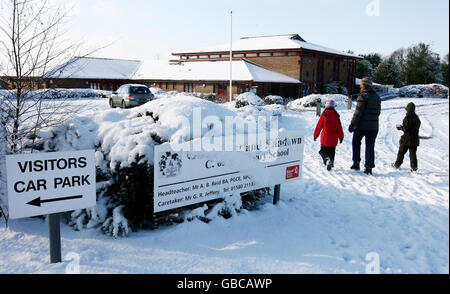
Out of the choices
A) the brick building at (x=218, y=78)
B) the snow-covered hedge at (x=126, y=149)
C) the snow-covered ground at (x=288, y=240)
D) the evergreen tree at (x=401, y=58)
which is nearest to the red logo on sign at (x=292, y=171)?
the snow-covered ground at (x=288, y=240)

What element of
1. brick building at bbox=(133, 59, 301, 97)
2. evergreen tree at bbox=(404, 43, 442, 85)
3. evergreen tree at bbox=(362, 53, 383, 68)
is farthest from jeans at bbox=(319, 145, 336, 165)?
evergreen tree at bbox=(362, 53, 383, 68)

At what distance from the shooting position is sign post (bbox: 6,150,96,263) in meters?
3.35

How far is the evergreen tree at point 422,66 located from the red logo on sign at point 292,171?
48.6 m

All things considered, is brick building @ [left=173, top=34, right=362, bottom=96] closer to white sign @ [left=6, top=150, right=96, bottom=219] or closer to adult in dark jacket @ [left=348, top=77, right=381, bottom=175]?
adult in dark jacket @ [left=348, top=77, right=381, bottom=175]

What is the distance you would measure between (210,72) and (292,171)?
3178cm

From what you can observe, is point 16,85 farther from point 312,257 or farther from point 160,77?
point 160,77

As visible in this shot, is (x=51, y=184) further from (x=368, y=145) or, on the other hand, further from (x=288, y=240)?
(x=368, y=145)

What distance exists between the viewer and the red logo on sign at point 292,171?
18.9ft

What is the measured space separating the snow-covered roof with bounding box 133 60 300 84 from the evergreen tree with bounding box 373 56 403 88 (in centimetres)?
2222

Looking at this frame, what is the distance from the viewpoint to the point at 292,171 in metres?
5.86

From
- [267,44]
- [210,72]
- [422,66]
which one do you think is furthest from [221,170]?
[422,66]

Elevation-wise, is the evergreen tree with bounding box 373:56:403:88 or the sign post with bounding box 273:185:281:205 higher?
the evergreen tree with bounding box 373:56:403:88

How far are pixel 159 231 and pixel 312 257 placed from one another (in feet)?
6.54

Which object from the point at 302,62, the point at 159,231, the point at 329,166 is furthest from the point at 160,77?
the point at 159,231
